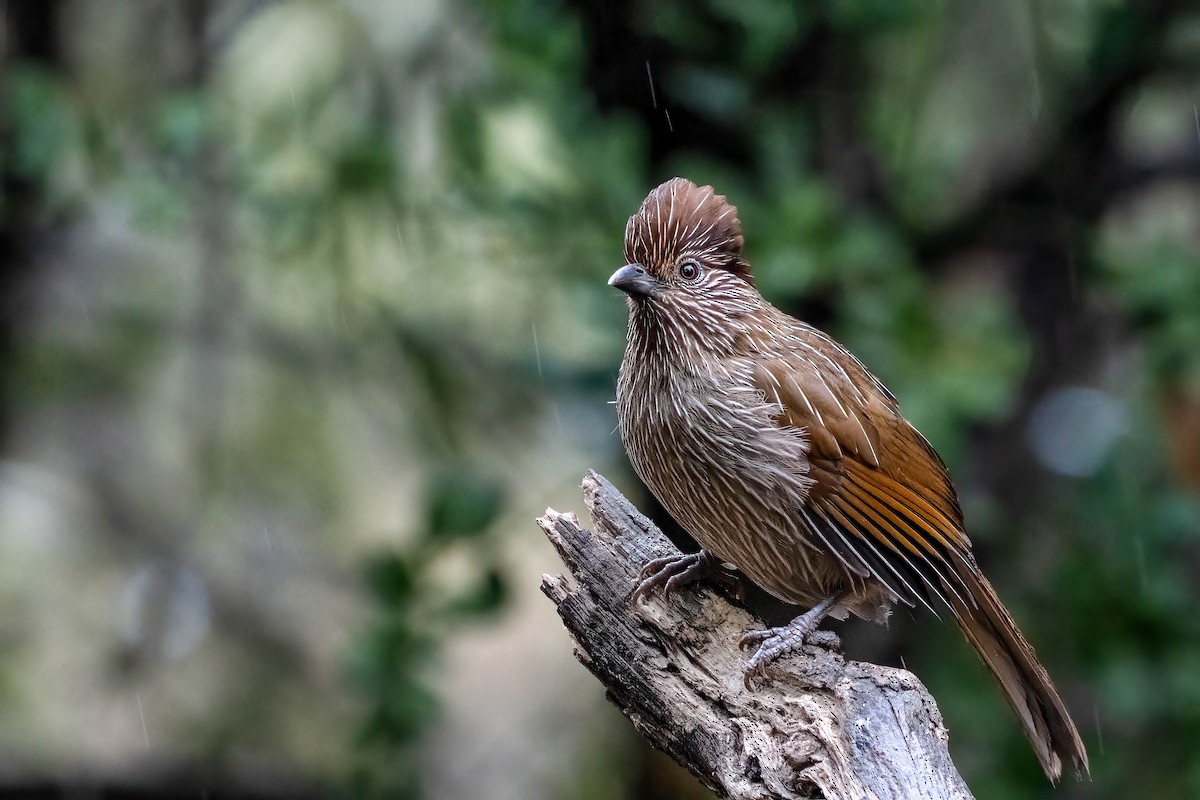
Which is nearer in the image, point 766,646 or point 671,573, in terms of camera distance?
point 766,646

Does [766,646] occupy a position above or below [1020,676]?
above

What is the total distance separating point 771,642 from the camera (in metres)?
3.42

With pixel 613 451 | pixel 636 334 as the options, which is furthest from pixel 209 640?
pixel 636 334

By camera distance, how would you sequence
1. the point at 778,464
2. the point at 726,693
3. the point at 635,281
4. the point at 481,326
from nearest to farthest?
the point at 726,693, the point at 778,464, the point at 635,281, the point at 481,326

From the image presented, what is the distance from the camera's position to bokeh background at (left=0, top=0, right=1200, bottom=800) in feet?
16.8

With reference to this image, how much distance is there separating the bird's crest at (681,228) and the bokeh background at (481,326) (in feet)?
2.66

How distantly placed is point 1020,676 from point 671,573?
3.50ft

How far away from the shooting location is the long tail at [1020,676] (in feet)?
12.5

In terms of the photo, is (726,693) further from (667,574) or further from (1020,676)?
(1020,676)

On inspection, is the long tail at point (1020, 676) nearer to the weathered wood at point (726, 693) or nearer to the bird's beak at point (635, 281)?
the weathered wood at point (726, 693)

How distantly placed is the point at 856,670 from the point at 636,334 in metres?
1.28

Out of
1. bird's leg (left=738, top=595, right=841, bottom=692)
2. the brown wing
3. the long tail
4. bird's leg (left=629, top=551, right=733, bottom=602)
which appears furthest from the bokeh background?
bird's leg (left=738, top=595, right=841, bottom=692)

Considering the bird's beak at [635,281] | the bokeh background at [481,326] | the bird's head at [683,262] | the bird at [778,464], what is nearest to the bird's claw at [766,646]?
the bird at [778,464]

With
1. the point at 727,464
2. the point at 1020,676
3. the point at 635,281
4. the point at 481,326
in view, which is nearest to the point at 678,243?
the point at 635,281
